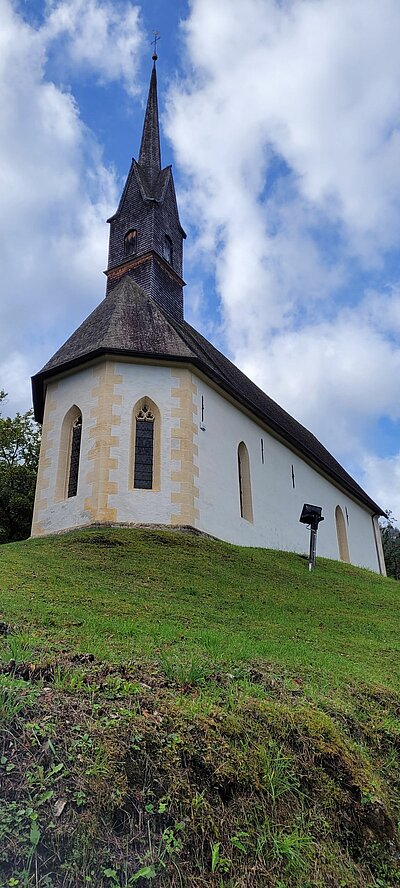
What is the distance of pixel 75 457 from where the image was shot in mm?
15297

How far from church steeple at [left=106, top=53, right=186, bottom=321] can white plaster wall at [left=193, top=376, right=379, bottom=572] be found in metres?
5.23

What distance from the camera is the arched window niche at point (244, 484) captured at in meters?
16.9

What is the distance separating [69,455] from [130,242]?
32.0 ft

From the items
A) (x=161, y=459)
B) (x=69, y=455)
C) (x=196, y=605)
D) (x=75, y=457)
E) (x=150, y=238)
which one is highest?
(x=150, y=238)

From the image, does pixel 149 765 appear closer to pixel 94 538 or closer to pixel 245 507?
pixel 94 538

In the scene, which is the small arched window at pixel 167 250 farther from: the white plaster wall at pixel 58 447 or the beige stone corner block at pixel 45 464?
the beige stone corner block at pixel 45 464

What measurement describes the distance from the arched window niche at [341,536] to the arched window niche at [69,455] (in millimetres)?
12645

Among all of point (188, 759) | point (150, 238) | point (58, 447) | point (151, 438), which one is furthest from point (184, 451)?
point (188, 759)

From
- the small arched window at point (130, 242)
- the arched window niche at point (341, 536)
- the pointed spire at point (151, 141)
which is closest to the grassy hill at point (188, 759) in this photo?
the small arched window at point (130, 242)

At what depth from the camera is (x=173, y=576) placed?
10.7 metres

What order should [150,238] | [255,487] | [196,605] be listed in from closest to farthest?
[196,605]
[255,487]
[150,238]

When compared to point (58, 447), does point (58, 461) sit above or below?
below

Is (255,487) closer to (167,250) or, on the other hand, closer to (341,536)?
(341,536)

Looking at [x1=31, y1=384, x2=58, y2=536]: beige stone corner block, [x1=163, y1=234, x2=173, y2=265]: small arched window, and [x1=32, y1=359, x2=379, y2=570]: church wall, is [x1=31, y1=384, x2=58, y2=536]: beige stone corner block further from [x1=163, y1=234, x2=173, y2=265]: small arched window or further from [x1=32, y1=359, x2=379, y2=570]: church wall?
[x1=163, y1=234, x2=173, y2=265]: small arched window
